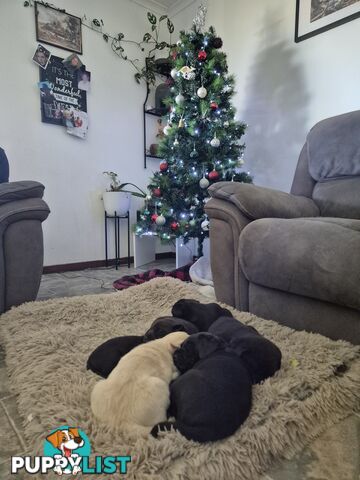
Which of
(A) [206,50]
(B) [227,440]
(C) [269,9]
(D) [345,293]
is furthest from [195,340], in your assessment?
(C) [269,9]

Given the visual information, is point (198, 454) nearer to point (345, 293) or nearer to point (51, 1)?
point (345, 293)

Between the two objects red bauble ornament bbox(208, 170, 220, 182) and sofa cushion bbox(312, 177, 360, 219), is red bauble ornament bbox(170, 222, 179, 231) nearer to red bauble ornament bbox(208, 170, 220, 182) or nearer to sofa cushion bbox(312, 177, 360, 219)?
red bauble ornament bbox(208, 170, 220, 182)

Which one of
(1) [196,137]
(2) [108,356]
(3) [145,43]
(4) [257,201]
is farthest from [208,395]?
(3) [145,43]

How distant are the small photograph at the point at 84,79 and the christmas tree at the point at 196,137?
0.85 m

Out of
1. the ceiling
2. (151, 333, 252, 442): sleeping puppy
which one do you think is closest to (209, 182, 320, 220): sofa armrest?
(151, 333, 252, 442): sleeping puppy

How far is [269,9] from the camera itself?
2197 mm

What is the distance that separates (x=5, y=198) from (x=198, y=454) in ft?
3.61

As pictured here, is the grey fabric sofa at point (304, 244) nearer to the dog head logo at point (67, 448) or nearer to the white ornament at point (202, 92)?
the dog head logo at point (67, 448)

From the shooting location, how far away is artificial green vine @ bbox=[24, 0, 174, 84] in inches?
98.7

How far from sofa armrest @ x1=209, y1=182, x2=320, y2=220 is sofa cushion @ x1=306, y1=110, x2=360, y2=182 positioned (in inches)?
10.0

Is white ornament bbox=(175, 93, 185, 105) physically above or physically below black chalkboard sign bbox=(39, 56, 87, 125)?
below

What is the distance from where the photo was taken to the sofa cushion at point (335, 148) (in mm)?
1336

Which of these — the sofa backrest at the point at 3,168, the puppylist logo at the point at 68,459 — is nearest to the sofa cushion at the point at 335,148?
the puppylist logo at the point at 68,459

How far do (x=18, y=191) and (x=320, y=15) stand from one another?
6.88 feet
